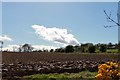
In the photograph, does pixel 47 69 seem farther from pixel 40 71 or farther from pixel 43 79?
pixel 43 79

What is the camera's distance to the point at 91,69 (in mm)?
11750

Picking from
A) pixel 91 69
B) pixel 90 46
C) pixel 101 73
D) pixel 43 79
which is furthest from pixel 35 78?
pixel 90 46

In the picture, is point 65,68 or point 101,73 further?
point 65,68

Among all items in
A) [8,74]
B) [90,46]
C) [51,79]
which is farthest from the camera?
[90,46]

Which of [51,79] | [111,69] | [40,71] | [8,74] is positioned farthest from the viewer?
[40,71]

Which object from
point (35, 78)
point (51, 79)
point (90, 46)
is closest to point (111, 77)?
point (51, 79)

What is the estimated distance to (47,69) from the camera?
11.5m

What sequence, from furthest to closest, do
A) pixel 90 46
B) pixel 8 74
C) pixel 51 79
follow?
1. pixel 90 46
2. pixel 8 74
3. pixel 51 79

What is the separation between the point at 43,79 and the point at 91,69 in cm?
361

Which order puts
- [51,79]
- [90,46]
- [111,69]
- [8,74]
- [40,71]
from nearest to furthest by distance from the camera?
[111,69], [51,79], [8,74], [40,71], [90,46]

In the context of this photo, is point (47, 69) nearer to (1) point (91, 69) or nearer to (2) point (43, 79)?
(1) point (91, 69)

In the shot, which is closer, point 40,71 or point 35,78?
point 35,78

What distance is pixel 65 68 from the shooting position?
38.9 ft

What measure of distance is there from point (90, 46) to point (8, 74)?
19.5 meters
